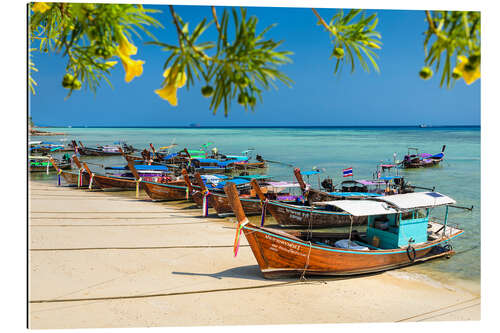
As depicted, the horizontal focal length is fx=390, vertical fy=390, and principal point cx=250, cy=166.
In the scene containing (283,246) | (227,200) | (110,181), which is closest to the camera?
(283,246)

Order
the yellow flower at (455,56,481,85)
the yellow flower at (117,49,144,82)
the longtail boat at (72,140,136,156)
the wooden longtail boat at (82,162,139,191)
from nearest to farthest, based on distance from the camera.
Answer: the yellow flower at (455,56,481,85) → the yellow flower at (117,49,144,82) → the wooden longtail boat at (82,162,139,191) → the longtail boat at (72,140,136,156)

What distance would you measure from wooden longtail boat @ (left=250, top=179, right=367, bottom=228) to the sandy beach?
80.2 inches

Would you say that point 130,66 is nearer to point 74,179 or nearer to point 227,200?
point 227,200

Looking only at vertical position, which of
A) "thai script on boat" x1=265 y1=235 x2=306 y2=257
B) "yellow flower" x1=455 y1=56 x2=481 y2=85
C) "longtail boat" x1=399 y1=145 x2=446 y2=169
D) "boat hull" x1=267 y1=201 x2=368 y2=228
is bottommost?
"boat hull" x1=267 y1=201 x2=368 y2=228

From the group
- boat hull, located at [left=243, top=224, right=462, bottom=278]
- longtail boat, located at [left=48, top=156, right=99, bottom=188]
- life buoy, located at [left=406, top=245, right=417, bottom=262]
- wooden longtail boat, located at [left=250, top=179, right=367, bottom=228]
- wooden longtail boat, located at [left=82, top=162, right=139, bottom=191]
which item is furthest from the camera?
longtail boat, located at [left=48, top=156, right=99, bottom=188]

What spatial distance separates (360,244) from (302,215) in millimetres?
2764

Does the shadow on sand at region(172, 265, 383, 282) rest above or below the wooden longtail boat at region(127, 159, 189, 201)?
below

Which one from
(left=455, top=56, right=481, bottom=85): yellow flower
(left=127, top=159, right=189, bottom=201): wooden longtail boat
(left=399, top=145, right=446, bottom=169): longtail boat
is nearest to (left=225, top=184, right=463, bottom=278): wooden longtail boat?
(left=455, top=56, right=481, bottom=85): yellow flower

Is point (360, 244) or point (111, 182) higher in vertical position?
point (111, 182)

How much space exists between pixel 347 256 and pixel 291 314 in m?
1.27

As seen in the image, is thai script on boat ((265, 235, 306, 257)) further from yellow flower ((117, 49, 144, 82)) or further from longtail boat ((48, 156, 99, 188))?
longtail boat ((48, 156, 99, 188))

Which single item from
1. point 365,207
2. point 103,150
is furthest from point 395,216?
point 103,150

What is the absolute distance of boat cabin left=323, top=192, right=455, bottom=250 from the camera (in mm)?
5211

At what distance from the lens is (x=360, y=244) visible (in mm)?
5766
